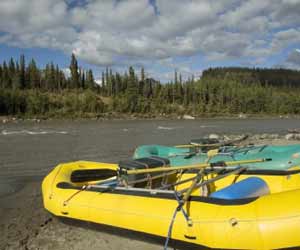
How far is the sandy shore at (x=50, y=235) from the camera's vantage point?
4.14 m

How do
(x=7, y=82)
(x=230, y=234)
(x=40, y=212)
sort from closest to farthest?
(x=230, y=234), (x=40, y=212), (x=7, y=82)

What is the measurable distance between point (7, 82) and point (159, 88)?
31.8 meters

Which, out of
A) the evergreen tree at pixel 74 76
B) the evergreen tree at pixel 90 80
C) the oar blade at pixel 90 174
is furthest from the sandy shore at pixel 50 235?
the evergreen tree at pixel 90 80

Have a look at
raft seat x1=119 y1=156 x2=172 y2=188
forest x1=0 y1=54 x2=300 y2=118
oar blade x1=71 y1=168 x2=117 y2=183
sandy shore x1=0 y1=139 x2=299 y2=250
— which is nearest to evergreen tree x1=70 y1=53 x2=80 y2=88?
forest x1=0 y1=54 x2=300 y2=118

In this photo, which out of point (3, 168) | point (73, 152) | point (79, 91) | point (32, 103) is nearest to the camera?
point (3, 168)

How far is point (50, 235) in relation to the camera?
457 centimetres

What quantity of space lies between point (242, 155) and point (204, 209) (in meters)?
3.81

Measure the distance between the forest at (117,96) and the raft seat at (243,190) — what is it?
49093 mm

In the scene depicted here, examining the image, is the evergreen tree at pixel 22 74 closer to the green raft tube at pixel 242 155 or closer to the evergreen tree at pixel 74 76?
the evergreen tree at pixel 74 76

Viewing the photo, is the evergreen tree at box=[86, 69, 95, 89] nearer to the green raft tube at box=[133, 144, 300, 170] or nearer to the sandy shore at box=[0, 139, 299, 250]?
the green raft tube at box=[133, 144, 300, 170]

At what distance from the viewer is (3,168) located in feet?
33.3

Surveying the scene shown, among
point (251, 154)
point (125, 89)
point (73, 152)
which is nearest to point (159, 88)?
point (125, 89)

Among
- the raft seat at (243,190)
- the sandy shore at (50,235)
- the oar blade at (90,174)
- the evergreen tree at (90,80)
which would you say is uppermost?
the evergreen tree at (90,80)

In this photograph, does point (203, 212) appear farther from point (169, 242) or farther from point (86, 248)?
point (86, 248)
